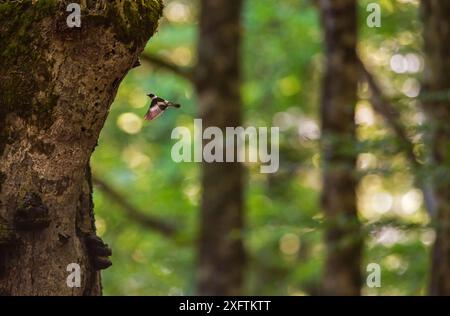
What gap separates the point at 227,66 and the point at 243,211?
1553 mm

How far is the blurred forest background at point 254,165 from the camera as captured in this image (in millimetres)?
11258

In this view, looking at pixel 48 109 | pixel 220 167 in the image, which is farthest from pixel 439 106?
pixel 48 109

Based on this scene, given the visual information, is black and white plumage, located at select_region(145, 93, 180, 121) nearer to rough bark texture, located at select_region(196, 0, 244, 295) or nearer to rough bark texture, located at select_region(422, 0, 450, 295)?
rough bark texture, located at select_region(422, 0, 450, 295)

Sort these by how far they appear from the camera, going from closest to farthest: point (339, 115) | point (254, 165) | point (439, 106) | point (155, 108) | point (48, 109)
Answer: point (48, 109) → point (155, 108) → point (439, 106) → point (339, 115) → point (254, 165)

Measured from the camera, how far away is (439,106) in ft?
26.1

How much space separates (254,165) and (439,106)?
11.3 metres

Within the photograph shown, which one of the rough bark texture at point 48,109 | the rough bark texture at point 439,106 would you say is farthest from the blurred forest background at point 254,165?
the rough bark texture at point 48,109

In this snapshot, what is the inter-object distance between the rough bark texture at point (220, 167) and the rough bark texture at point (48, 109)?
19.2 feet

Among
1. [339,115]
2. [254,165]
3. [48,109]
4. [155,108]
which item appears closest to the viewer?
[48,109]

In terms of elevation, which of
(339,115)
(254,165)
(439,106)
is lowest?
(439,106)

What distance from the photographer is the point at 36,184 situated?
3.33 m

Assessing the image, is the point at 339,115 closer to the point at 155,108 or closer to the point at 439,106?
the point at 439,106

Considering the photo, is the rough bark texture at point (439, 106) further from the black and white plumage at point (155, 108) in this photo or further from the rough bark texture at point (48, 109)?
the rough bark texture at point (48, 109)
